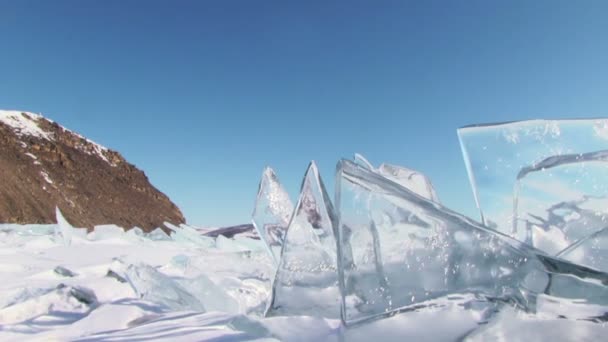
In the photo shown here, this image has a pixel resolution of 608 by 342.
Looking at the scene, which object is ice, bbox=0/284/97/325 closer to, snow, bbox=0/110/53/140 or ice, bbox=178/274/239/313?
ice, bbox=178/274/239/313

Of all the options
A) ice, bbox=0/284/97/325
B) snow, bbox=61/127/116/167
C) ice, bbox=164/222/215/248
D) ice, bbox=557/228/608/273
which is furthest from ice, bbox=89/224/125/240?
snow, bbox=61/127/116/167

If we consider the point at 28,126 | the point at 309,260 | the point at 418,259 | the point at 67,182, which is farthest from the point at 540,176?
the point at 28,126

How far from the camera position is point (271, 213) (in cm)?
151

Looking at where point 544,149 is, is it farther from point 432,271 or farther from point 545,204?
point 432,271

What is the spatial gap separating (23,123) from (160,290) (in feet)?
96.4

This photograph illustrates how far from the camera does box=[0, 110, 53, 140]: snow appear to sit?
24.7 meters

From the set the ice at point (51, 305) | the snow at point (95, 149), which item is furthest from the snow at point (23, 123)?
the ice at point (51, 305)

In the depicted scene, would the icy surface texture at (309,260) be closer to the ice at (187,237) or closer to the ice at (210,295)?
the ice at (210,295)

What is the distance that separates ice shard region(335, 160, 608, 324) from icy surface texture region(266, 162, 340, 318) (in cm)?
22

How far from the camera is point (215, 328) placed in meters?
0.92

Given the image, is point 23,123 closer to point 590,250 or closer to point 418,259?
point 418,259

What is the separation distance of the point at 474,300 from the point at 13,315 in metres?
1.21

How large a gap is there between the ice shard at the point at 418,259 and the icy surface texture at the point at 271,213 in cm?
70

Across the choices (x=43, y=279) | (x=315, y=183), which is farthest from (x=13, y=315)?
(x=315, y=183)
